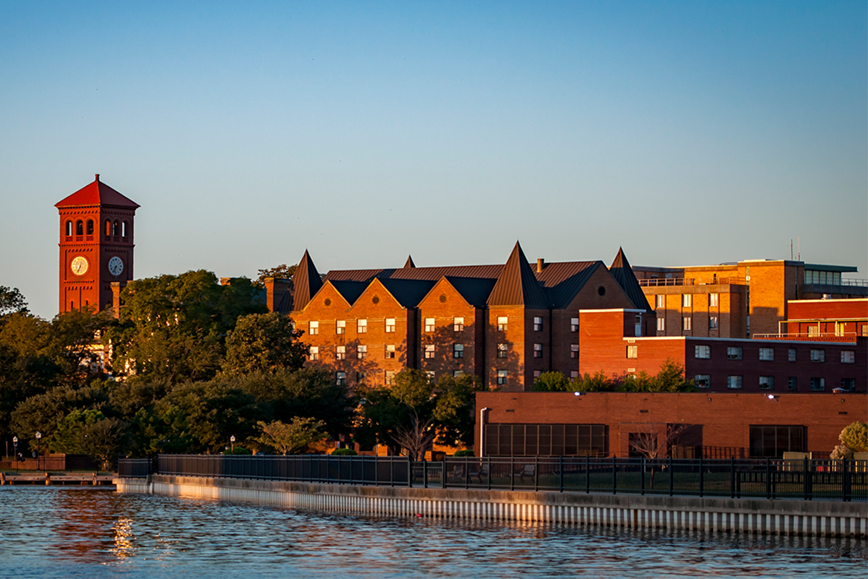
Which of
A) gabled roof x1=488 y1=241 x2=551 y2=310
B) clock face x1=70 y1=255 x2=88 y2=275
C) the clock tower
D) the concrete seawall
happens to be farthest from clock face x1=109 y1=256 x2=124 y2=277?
the concrete seawall

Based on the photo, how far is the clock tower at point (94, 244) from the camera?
639 feet

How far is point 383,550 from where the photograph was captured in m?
43.3

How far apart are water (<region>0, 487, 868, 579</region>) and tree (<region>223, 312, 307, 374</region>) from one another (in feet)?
186

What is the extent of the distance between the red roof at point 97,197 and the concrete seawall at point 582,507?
451 feet

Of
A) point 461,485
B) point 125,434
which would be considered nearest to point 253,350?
point 125,434

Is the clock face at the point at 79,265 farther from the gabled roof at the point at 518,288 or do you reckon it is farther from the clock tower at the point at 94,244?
the gabled roof at the point at 518,288

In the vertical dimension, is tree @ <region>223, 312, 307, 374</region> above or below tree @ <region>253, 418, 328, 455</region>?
above

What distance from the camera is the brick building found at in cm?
11794

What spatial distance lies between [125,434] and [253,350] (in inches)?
966

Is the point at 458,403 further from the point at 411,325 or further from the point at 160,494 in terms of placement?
the point at 160,494

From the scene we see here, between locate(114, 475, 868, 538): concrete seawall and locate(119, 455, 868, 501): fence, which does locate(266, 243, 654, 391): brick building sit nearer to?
locate(119, 455, 868, 501): fence

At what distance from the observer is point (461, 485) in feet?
178

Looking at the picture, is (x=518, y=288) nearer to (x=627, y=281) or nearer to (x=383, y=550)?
(x=627, y=281)

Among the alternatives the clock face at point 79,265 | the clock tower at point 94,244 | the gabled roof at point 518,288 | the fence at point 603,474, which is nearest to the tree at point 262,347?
the gabled roof at point 518,288
